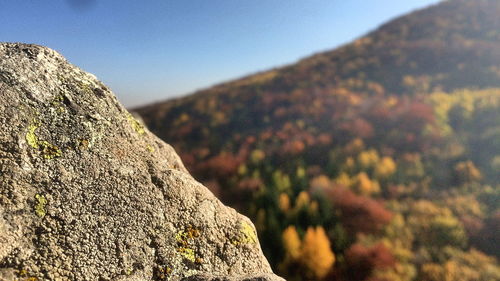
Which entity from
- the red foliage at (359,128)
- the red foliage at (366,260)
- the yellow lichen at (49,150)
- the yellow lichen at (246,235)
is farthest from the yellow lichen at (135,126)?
the red foliage at (359,128)

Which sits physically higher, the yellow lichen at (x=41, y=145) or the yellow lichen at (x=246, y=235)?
the yellow lichen at (x=41, y=145)

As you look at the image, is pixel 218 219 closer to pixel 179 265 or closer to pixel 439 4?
pixel 179 265

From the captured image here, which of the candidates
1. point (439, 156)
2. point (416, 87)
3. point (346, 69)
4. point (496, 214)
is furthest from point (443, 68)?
point (496, 214)

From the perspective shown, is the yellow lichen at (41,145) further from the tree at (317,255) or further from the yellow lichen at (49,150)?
the tree at (317,255)

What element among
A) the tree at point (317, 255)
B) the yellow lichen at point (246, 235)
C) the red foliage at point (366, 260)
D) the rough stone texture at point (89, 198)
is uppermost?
the rough stone texture at point (89, 198)

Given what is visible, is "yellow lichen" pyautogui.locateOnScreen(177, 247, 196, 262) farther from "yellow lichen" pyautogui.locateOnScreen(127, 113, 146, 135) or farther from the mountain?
the mountain
